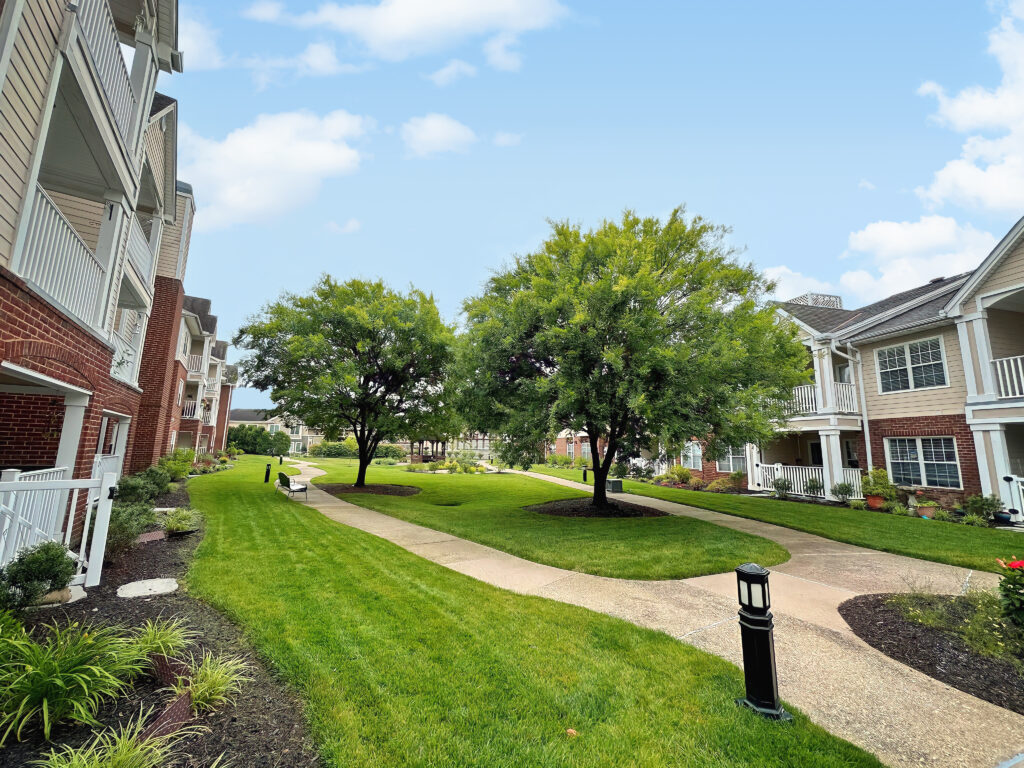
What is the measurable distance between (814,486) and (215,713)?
61.8 feet

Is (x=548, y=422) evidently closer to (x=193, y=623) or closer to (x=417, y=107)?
(x=193, y=623)

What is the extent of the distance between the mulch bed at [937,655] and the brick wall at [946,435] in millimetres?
11742

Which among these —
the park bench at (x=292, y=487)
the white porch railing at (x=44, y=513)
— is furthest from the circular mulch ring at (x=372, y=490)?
the white porch railing at (x=44, y=513)

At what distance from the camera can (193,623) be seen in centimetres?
411

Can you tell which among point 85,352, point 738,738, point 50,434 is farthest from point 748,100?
point 50,434

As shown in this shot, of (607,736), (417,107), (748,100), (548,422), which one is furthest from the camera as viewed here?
(417,107)

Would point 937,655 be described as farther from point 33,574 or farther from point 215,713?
point 33,574

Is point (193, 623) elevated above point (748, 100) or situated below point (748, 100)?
below

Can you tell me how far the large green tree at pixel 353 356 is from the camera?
608 inches

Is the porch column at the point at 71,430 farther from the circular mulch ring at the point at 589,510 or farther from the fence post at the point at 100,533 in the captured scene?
the circular mulch ring at the point at 589,510

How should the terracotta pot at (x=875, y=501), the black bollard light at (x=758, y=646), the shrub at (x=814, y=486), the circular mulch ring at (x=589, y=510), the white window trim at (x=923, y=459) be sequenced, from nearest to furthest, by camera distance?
the black bollard light at (x=758, y=646)
the circular mulch ring at (x=589, y=510)
the white window trim at (x=923, y=459)
the terracotta pot at (x=875, y=501)
the shrub at (x=814, y=486)

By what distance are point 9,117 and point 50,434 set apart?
6223 millimetres

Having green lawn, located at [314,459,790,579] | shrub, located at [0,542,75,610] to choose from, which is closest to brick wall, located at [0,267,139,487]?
shrub, located at [0,542,75,610]

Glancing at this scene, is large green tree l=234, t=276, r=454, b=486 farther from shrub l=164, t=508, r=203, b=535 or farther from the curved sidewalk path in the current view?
the curved sidewalk path
